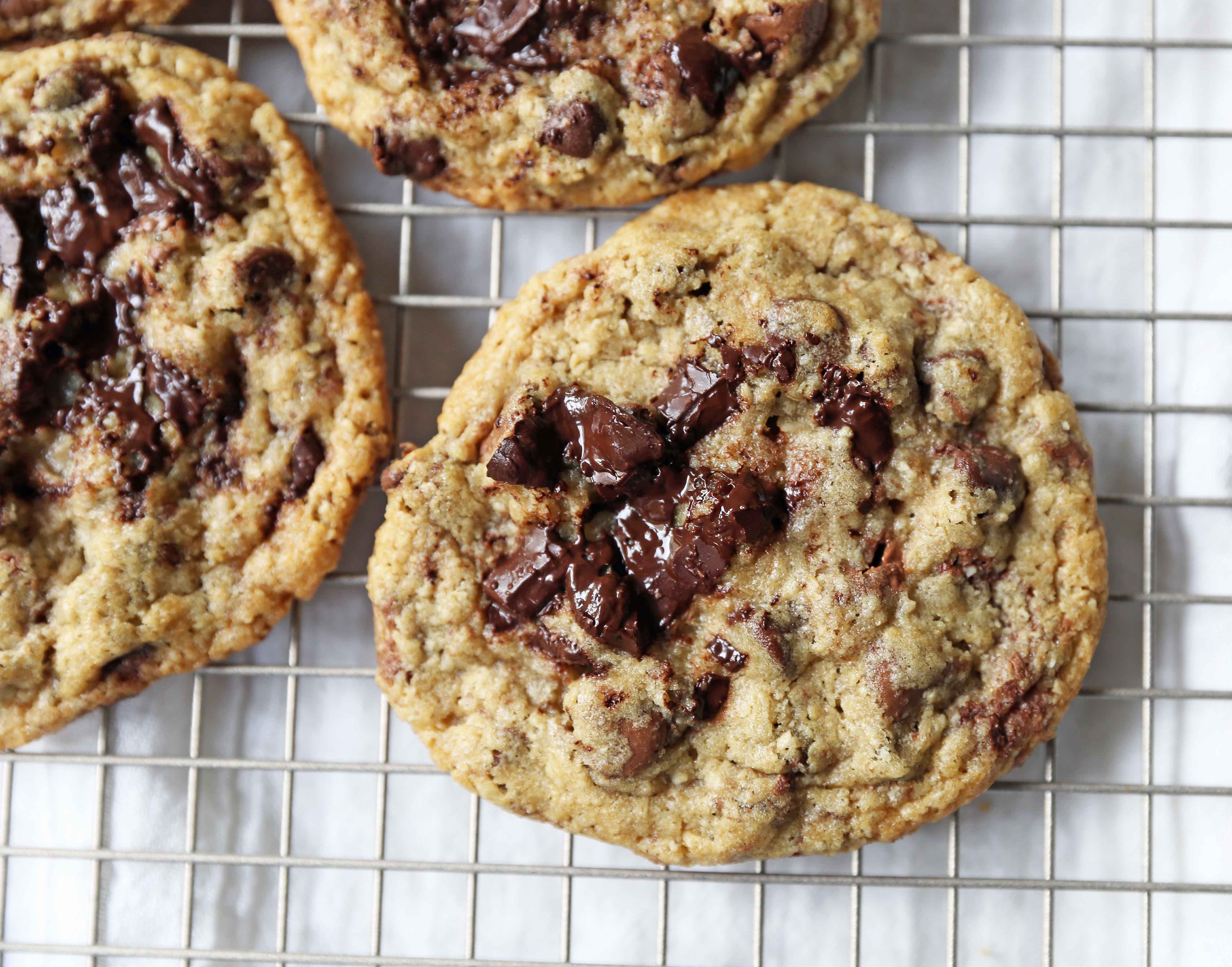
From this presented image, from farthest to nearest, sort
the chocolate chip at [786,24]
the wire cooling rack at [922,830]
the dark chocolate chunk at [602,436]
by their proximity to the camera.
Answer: the wire cooling rack at [922,830], the chocolate chip at [786,24], the dark chocolate chunk at [602,436]

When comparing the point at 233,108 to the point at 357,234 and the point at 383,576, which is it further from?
the point at 383,576

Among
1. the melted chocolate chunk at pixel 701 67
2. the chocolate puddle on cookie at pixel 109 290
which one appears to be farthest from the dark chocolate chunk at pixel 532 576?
the melted chocolate chunk at pixel 701 67

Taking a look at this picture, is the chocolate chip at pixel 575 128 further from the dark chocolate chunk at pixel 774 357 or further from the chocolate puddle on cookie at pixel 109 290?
the chocolate puddle on cookie at pixel 109 290

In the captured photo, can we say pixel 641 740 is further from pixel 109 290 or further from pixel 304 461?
pixel 109 290

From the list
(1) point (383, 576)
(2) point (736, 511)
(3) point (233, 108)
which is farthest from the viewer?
(3) point (233, 108)

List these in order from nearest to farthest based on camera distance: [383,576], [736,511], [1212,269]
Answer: [736,511], [383,576], [1212,269]

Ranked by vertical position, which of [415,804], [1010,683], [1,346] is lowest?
[415,804]

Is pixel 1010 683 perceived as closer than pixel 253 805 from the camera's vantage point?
Yes

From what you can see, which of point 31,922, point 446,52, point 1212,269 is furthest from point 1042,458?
point 31,922
